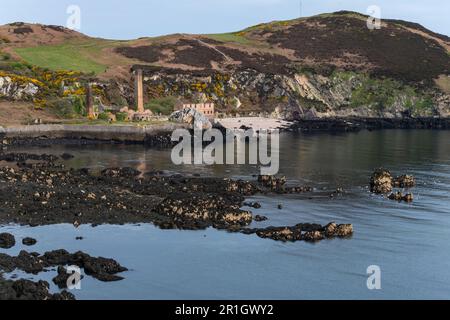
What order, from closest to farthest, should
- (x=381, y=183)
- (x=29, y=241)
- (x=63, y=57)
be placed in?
(x=29, y=241) → (x=381, y=183) → (x=63, y=57)

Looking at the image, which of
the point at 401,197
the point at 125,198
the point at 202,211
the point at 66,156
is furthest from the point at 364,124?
the point at 202,211

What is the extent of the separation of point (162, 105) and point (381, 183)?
73.3 m

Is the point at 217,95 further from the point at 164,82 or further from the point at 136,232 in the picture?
the point at 136,232

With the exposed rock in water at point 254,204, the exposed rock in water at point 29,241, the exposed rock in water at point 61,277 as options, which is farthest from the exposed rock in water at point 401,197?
the exposed rock in water at point 61,277

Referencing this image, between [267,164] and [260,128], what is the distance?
163ft

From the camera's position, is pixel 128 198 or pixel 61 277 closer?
pixel 61 277

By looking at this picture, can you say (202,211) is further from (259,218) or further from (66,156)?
(66,156)

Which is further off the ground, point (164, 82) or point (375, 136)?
point (164, 82)

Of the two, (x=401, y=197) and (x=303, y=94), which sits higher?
(x=303, y=94)

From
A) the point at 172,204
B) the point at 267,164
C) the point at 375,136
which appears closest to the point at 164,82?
the point at 375,136

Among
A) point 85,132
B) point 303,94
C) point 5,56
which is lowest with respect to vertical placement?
point 85,132

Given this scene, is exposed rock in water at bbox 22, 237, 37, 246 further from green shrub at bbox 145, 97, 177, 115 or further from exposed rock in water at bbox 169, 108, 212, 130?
green shrub at bbox 145, 97, 177, 115

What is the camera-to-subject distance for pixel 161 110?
412ft

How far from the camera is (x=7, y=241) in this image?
40.6 metres
